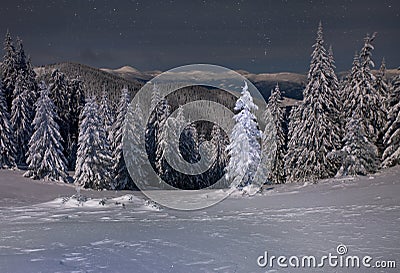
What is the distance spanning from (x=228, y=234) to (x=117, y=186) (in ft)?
107

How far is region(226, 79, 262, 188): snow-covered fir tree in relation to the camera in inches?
1123

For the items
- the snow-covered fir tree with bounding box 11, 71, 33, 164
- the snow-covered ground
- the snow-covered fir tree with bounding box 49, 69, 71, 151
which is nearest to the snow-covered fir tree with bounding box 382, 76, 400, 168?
the snow-covered ground

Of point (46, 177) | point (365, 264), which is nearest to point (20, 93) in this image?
point (46, 177)

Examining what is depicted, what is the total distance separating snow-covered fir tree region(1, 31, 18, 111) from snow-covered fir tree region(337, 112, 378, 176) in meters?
45.8

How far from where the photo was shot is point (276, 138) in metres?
45.6

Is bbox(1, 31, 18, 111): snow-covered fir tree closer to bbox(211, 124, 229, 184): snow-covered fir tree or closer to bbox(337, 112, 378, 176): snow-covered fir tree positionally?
bbox(211, 124, 229, 184): snow-covered fir tree

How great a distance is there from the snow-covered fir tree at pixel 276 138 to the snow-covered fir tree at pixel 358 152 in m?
17.2

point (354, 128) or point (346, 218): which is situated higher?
point (354, 128)

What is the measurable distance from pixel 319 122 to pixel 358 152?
286 inches

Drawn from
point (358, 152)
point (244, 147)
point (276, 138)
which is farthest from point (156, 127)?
point (358, 152)

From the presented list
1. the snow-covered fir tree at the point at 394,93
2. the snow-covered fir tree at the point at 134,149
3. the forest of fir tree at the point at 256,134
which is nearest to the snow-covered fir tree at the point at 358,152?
the forest of fir tree at the point at 256,134

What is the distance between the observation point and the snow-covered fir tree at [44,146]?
122 ft

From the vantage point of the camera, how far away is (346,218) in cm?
1098

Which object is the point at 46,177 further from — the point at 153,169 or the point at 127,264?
the point at 127,264
